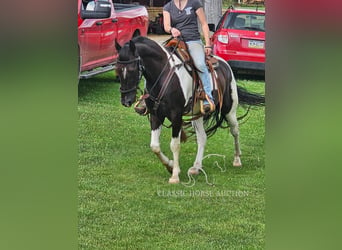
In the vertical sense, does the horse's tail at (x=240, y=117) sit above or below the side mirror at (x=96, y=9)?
below

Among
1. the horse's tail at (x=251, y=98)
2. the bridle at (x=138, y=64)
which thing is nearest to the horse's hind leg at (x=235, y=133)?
the horse's tail at (x=251, y=98)

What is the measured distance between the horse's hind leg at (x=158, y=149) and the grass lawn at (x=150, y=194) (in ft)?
0.20

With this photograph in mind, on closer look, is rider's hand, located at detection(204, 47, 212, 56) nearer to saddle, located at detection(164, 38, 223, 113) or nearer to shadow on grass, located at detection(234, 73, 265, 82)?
saddle, located at detection(164, 38, 223, 113)

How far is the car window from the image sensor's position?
2957 mm

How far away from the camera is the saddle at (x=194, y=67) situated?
2.95m

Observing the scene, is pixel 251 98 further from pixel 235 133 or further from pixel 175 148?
pixel 175 148

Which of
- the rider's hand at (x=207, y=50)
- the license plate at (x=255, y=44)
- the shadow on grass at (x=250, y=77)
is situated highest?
the license plate at (x=255, y=44)

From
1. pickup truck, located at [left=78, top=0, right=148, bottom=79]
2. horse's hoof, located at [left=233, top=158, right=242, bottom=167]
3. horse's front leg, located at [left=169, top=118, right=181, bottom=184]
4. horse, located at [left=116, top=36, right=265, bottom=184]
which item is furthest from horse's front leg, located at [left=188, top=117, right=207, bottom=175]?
pickup truck, located at [left=78, top=0, right=148, bottom=79]

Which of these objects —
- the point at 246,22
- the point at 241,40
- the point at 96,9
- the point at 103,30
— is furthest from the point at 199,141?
the point at 96,9

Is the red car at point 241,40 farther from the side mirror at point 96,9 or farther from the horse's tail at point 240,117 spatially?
the side mirror at point 96,9

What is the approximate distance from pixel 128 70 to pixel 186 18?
1.71 feet

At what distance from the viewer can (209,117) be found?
311 cm
